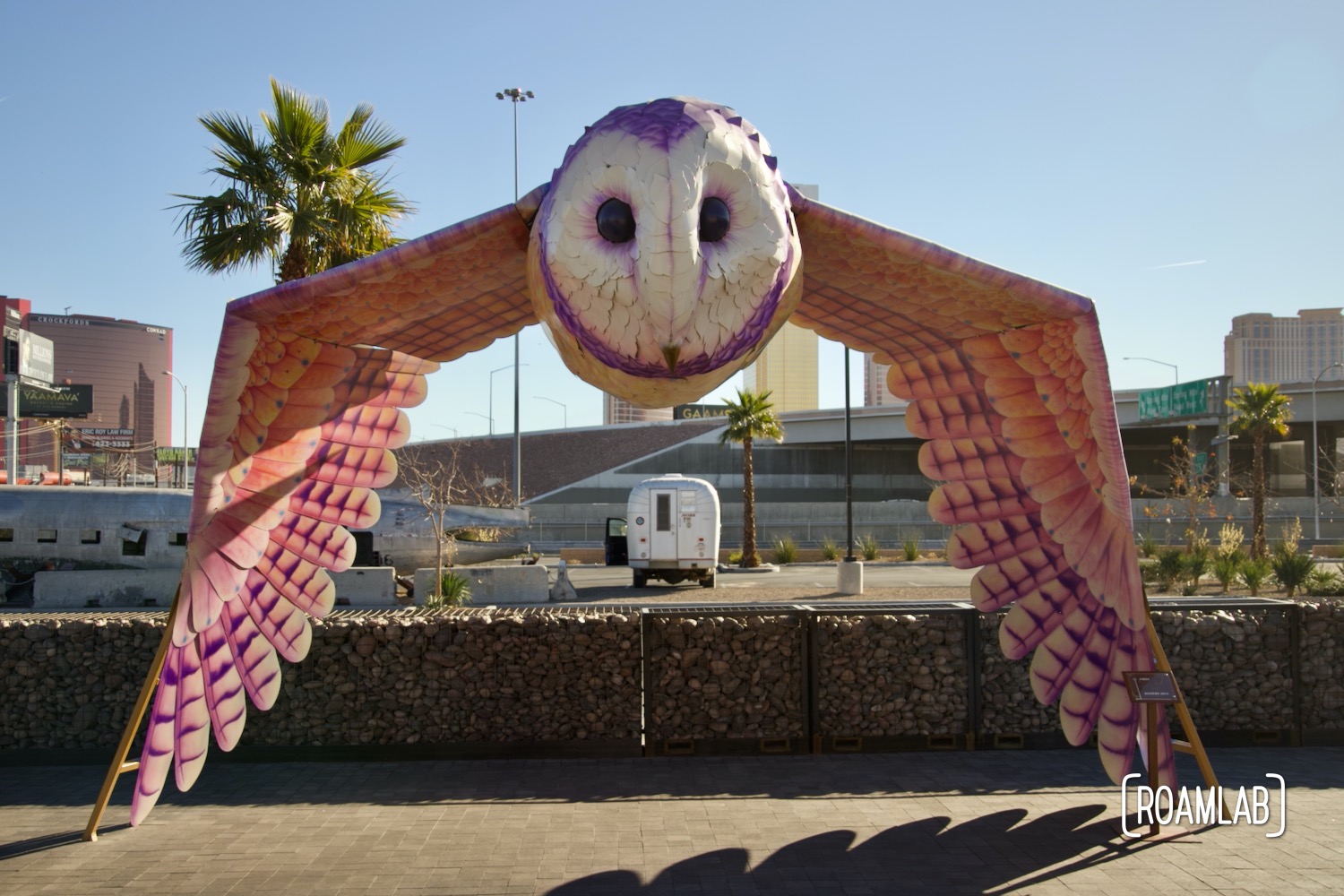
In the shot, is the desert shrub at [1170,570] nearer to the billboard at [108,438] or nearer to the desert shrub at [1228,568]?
the desert shrub at [1228,568]

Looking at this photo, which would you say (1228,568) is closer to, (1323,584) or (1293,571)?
(1293,571)

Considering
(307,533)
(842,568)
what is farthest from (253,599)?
(842,568)

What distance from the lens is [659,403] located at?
16.8 ft

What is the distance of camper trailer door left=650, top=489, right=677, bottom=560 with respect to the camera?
2341 centimetres

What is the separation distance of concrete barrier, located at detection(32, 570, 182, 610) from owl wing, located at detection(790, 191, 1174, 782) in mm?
16429

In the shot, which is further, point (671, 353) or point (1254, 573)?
point (1254, 573)

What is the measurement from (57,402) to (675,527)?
79256mm

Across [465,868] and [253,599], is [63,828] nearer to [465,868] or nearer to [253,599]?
[253,599]

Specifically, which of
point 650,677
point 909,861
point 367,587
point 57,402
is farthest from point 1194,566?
Result: point 57,402

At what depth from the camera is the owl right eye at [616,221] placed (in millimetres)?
4328

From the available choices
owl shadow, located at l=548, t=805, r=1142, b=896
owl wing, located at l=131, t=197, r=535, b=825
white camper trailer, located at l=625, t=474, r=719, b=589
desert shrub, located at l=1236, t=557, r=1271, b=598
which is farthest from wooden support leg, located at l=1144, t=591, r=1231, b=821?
white camper trailer, located at l=625, t=474, r=719, b=589

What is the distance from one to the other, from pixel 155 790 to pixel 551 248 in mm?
4276

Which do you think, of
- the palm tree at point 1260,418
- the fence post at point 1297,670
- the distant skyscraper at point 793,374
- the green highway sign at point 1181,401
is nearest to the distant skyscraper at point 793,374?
the distant skyscraper at point 793,374

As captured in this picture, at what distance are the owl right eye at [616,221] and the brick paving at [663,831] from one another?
11.4 ft
